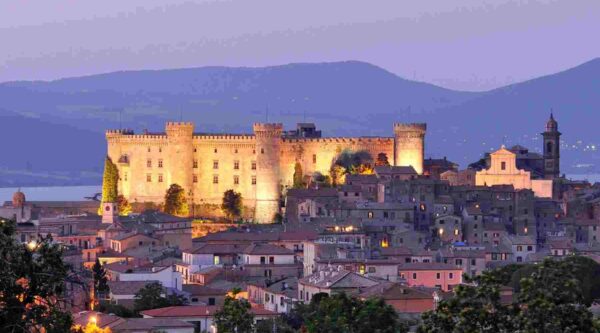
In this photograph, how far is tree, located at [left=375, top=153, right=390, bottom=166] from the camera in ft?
299

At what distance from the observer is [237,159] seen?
93000 millimetres

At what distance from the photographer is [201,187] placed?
92.8m

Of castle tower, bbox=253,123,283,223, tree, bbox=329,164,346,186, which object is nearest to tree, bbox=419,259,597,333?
tree, bbox=329,164,346,186

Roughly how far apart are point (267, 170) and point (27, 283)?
228 ft

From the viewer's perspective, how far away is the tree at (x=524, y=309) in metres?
22.0

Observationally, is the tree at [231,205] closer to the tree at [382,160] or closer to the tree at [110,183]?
the tree at [110,183]

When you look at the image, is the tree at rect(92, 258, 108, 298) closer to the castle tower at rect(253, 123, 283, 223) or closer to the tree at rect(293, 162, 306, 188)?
the castle tower at rect(253, 123, 283, 223)

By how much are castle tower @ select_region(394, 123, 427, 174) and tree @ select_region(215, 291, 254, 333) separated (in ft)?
159

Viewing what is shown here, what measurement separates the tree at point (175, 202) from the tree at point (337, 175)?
23.4 feet

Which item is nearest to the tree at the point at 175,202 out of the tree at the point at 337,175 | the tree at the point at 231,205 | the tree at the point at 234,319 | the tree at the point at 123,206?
the tree at the point at 231,205

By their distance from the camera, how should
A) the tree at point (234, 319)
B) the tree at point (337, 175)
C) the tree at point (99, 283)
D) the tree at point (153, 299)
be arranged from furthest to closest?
1. the tree at point (337, 175)
2. the tree at point (99, 283)
3. the tree at point (153, 299)
4. the tree at point (234, 319)

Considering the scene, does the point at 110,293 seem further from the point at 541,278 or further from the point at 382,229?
the point at 541,278

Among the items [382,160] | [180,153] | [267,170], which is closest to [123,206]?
[180,153]

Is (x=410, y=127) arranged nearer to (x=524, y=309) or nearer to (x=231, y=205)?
(x=231, y=205)
